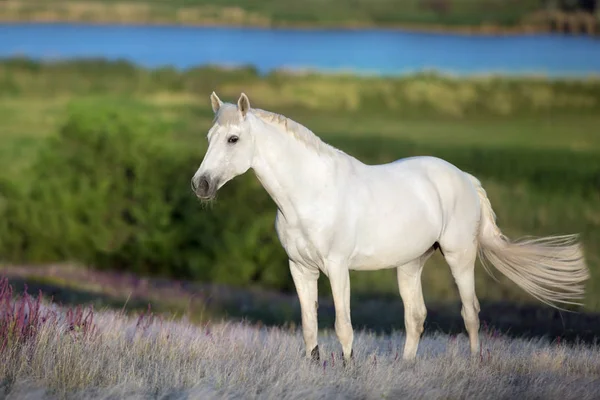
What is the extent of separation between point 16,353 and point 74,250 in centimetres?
1855

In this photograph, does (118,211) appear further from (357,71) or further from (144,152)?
(357,71)

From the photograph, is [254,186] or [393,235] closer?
[393,235]

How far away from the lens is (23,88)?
6066cm

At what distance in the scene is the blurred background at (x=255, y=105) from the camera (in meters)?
18.4

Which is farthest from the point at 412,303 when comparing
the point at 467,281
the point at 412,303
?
the point at 467,281

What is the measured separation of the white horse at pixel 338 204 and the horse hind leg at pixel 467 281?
2 centimetres

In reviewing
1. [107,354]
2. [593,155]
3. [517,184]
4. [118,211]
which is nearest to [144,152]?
[118,211]

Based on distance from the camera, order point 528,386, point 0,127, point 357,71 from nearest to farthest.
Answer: point 528,386
point 0,127
point 357,71

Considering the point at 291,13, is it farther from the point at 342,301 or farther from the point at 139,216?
the point at 342,301

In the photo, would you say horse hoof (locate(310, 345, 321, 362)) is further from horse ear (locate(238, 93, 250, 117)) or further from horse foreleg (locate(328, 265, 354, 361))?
horse ear (locate(238, 93, 250, 117))

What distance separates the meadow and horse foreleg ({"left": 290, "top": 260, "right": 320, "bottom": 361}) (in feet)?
4.09

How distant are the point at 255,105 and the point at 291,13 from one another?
9.51 meters

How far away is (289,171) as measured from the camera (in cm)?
663

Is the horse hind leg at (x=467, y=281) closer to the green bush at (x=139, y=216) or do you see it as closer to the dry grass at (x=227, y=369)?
the dry grass at (x=227, y=369)
